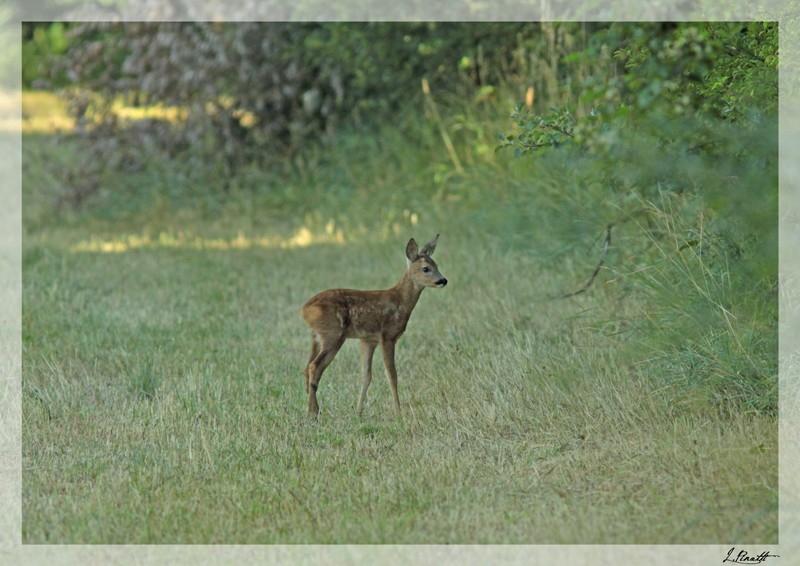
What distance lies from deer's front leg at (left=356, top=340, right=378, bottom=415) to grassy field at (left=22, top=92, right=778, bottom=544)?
10 cm

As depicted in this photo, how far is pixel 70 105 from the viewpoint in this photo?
16672 millimetres

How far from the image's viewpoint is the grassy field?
17.1 feet

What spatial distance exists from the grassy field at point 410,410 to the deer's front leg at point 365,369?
10 centimetres

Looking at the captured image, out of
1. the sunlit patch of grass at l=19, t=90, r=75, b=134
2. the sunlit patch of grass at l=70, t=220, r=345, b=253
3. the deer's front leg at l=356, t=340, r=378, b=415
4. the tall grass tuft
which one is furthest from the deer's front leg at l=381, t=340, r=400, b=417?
the sunlit patch of grass at l=19, t=90, r=75, b=134

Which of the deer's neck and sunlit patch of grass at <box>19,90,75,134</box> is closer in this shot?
the deer's neck

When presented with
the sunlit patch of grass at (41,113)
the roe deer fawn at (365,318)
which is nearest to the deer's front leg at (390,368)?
the roe deer fawn at (365,318)

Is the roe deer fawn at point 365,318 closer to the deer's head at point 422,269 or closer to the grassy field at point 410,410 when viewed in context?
the deer's head at point 422,269

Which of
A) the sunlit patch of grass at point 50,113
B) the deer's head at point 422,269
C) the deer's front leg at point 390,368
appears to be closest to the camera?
the deer's front leg at point 390,368

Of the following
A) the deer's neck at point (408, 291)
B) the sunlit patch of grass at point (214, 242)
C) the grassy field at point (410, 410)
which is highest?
the sunlit patch of grass at point (214, 242)

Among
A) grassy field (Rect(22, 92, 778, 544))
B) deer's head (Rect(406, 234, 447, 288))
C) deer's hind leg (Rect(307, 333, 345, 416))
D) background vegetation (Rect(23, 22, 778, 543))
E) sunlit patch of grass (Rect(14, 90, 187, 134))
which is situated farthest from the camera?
sunlit patch of grass (Rect(14, 90, 187, 134))

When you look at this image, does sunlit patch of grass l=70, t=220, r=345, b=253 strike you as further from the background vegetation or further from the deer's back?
the deer's back

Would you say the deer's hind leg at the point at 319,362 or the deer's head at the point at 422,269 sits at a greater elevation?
the deer's head at the point at 422,269

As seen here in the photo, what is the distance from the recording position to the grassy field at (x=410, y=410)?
17.1ft

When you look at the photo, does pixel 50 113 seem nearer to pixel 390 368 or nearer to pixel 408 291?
pixel 408 291
